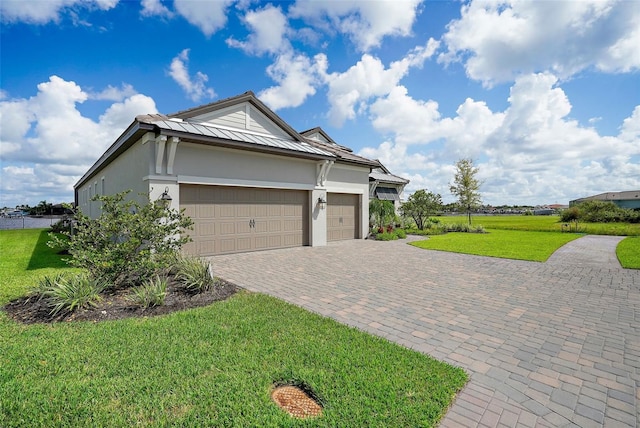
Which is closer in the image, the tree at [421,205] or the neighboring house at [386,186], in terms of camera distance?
the tree at [421,205]

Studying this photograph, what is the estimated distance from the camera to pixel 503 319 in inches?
175

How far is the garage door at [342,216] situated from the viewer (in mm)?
14047

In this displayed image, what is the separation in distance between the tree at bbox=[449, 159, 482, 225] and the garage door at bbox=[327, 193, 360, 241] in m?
16.7

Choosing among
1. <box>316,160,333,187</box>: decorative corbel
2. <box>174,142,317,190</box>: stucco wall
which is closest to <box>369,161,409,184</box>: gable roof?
<box>316,160,333,187</box>: decorative corbel

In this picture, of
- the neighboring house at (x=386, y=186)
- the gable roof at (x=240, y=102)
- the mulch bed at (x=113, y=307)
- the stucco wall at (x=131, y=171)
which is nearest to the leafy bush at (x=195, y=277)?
the mulch bed at (x=113, y=307)

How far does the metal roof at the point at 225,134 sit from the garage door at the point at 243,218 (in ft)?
5.87

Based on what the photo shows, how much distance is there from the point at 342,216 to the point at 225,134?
22.9 ft

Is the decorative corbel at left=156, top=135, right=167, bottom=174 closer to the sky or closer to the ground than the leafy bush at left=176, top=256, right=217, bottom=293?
closer to the sky

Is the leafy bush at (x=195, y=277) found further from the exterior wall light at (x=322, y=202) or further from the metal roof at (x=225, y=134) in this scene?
the exterior wall light at (x=322, y=202)

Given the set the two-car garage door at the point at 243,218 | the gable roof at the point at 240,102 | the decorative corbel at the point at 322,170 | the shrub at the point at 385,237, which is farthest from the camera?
the shrub at the point at 385,237

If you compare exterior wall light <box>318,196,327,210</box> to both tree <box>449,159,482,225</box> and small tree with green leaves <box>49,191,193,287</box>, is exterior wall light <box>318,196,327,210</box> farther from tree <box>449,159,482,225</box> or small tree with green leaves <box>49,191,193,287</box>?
tree <box>449,159,482,225</box>

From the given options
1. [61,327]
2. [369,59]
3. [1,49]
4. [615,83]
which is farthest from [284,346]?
[615,83]

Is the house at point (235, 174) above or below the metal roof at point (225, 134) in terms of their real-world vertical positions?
below

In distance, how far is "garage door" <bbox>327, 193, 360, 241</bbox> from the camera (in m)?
14.0
